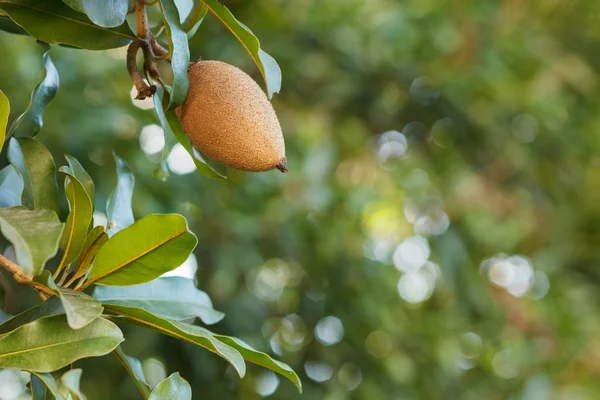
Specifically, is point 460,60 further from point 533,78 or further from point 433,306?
point 433,306

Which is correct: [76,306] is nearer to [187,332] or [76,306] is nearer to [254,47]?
[187,332]

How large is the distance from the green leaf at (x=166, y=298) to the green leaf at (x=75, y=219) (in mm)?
28

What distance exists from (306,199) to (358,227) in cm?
13

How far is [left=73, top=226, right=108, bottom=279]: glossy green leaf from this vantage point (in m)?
0.40

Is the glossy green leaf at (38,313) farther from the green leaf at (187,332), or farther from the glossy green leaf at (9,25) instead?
the glossy green leaf at (9,25)

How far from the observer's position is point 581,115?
5.60ft

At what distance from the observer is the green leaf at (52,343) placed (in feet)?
1.10

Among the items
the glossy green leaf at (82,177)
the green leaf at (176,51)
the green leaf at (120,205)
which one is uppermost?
the green leaf at (176,51)

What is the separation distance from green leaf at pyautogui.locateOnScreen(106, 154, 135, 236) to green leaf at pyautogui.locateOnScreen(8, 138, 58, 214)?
0.03m

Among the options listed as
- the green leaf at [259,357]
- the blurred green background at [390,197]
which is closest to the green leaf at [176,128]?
the green leaf at [259,357]

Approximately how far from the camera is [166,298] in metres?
0.47

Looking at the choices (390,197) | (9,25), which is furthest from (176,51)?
(390,197)

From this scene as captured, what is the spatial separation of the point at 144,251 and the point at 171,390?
0.07 meters

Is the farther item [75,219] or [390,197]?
[390,197]
